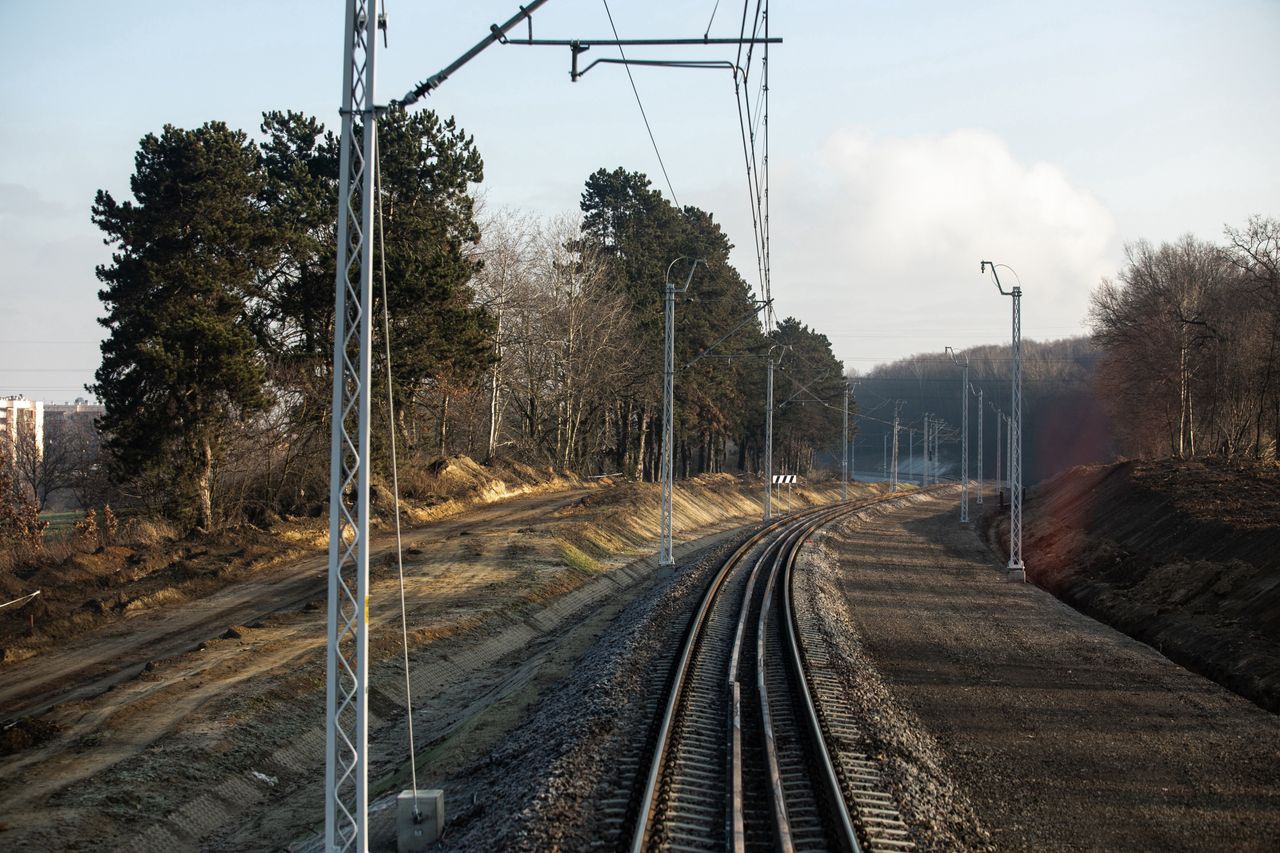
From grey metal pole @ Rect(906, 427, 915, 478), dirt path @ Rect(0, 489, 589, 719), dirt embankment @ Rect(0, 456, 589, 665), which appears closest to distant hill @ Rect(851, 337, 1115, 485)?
grey metal pole @ Rect(906, 427, 915, 478)

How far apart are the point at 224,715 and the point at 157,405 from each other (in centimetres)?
1635

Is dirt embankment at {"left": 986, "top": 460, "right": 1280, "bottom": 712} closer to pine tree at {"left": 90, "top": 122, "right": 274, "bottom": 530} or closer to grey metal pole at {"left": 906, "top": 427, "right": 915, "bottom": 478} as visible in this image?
pine tree at {"left": 90, "top": 122, "right": 274, "bottom": 530}

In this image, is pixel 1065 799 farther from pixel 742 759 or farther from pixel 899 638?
pixel 899 638

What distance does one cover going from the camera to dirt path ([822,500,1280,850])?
32.6ft

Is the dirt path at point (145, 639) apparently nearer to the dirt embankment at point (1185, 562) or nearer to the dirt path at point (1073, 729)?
the dirt path at point (1073, 729)

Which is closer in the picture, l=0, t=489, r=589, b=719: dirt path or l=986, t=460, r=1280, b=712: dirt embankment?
l=0, t=489, r=589, b=719: dirt path

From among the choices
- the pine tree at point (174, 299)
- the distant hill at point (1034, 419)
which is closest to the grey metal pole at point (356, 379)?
the pine tree at point (174, 299)

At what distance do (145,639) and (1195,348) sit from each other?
1946 inches

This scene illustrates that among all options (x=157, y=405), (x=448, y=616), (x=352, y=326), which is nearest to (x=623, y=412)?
(x=157, y=405)

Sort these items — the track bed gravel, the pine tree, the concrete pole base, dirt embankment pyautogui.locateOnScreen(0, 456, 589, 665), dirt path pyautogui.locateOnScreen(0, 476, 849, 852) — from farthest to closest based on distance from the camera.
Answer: the pine tree, dirt embankment pyautogui.locateOnScreen(0, 456, 589, 665), dirt path pyautogui.locateOnScreen(0, 476, 849, 852), the concrete pole base, the track bed gravel

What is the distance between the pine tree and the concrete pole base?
66.7 feet

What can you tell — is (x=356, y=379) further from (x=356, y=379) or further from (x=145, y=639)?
(x=145, y=639)

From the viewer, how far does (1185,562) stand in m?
24.9

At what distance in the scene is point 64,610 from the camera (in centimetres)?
2072
